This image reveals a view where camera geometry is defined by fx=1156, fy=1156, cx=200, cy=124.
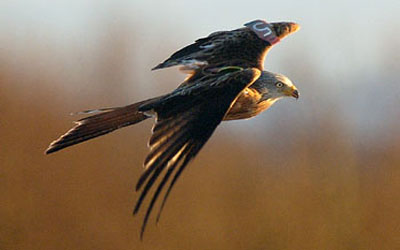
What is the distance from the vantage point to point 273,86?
5.45 m

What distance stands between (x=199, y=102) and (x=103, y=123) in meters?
0.59

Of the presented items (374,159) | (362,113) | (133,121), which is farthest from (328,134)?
(133,121)

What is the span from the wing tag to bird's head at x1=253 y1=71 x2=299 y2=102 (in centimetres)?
37

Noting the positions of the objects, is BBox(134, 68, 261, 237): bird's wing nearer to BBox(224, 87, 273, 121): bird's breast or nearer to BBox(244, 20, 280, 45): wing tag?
BBox(224, 87, 273, 121): bird's breast

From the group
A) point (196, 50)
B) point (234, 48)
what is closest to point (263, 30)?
point (234, 48)

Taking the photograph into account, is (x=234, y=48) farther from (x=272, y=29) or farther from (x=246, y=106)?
(x=246, y=106)

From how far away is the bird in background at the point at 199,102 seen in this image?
447 cm

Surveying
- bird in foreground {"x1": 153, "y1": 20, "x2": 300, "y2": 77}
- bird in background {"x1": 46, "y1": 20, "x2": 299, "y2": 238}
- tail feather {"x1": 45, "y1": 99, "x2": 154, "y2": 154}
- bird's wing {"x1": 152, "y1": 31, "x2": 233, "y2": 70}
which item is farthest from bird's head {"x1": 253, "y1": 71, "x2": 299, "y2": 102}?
tail feather {"x1": 45, "y1": 99, "x2": 154, "y2": 154}

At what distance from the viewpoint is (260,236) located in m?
18.4

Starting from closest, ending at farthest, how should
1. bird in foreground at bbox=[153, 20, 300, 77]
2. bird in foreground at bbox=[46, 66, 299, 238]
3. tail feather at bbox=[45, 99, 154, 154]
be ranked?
bird in foreground at bbox=[46, 66, 299, 238] → tail feather at bbox=[45, 99, 154, 154] → bird in foreground at bbox=[153, 20, 300, 77]

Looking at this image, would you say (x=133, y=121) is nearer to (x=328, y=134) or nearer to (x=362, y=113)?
(x=328, y=134)

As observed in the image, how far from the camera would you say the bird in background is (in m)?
4.47

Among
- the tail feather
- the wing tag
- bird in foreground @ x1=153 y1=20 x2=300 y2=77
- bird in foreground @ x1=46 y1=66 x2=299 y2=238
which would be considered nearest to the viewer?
bird in foreground @ x1=46 y1=66 x2=299 y2=238

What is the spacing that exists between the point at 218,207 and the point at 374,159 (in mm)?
7811
